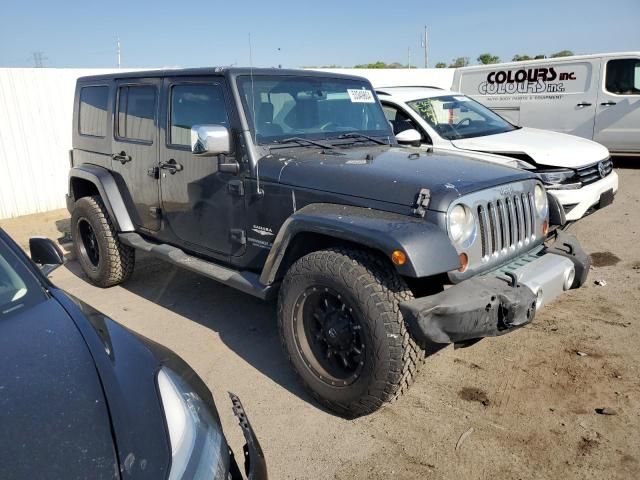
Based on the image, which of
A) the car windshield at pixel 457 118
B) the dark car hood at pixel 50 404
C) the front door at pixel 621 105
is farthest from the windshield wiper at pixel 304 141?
the front door at pixel 621 105

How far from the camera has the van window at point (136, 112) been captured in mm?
4328

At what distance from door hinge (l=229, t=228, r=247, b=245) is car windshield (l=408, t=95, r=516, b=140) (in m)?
3.66

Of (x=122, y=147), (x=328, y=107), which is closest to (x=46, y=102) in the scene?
(x=122, y=147)

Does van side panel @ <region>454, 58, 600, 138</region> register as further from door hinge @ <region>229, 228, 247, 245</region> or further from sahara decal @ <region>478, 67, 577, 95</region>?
door hinge @ <region>229, 228, 247, 245</region>

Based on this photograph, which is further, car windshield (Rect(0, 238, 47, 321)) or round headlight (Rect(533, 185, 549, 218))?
round headlight (Rect(533, 185, 549, 218))

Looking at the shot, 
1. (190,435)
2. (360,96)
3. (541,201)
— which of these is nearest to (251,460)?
(190,435)

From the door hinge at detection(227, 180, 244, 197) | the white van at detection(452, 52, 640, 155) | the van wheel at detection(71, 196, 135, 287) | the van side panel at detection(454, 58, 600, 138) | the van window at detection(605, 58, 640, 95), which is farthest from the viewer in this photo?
the van side panel at detection(454, 58, 600, 138)

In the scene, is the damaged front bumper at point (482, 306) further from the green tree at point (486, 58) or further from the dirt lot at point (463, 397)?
the green tree at point (486, 58)

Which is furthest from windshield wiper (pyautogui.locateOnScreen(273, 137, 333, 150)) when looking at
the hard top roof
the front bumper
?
the front bumper

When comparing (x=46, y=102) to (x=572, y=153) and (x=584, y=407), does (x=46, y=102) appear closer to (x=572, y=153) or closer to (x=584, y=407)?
(x=572, y=153)

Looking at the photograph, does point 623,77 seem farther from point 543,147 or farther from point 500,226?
point 500,226

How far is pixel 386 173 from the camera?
306cm

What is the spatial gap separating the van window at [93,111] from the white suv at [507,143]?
297 cm

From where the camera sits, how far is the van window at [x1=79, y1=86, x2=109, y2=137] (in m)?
4.95
